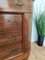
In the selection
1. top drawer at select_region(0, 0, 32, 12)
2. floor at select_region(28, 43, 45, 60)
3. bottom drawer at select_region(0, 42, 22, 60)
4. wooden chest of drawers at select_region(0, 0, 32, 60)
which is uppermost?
top drawer at select_region(0, 0, 32, 12)

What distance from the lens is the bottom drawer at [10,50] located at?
80 centimetres

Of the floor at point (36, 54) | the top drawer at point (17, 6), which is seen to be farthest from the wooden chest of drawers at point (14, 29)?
the floor at point (36, 54)

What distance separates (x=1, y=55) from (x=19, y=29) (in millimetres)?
259

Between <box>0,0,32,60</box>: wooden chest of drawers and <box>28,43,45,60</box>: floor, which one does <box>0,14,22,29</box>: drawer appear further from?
<box>28,43,45,60</box>: floor

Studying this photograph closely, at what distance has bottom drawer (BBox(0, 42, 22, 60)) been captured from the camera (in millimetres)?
799

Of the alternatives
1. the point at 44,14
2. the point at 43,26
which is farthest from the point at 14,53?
the point at 44,14

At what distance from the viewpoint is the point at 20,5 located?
848 millimetres

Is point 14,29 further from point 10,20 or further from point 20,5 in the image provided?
point 20,5

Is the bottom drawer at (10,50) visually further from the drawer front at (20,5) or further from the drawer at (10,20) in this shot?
the drawer front at (20,5)

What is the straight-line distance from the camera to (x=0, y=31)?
753mm

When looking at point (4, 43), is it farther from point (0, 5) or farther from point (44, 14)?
point (44, 14)

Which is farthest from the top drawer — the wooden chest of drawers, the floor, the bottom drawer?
the floor

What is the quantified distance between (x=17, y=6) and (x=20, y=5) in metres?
0.03

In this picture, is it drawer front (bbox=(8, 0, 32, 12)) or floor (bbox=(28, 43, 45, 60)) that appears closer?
drawer front (bbox=(8, 0, 32, 12))
